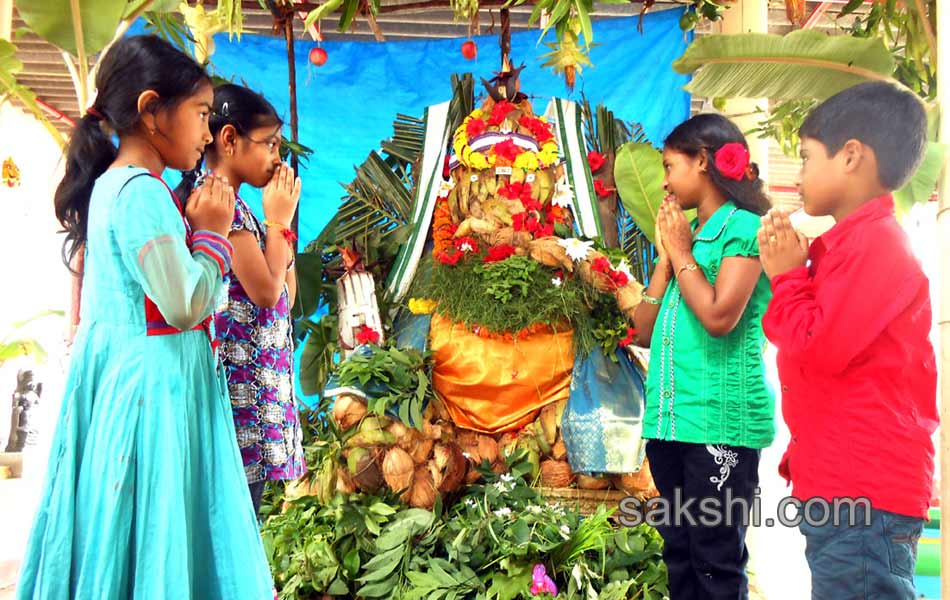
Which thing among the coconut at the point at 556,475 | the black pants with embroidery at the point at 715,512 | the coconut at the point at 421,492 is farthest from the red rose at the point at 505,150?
the black pants with embroidery at the point at 715,512

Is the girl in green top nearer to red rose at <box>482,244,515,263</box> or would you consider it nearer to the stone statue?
red rose at <box>482,244,515,263</box>

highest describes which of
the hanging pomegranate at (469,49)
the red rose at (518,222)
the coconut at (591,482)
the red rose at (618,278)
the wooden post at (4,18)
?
the hanging pomegranate at (469,49)

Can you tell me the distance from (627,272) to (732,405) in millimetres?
1893

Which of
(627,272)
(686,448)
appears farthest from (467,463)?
(686,448)

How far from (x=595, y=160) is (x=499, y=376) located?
1.29 m

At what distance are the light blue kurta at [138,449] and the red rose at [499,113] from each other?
8.64 feet

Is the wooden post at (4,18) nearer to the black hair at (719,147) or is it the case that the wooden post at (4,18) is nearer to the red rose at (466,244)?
the red rose at (466,244)

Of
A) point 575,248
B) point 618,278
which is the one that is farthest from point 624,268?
point 575,248

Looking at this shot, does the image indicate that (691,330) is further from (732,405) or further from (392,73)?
(392,73)

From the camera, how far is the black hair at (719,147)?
233 centimetres

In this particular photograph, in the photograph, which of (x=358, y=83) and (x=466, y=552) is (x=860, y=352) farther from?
(x=358, y=83)

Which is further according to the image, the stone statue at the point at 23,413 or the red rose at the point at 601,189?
the stone statue at the point at 23,413

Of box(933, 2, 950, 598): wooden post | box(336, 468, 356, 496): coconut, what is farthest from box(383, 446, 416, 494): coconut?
box(933, 2, 950, 598): wooden post

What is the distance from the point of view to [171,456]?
1687mm
